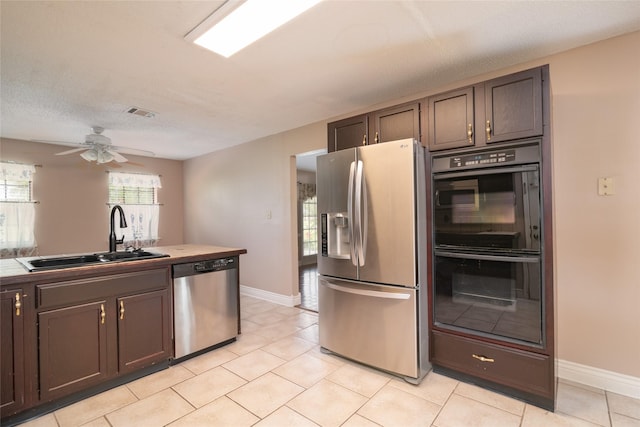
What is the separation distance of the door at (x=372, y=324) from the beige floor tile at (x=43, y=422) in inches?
74.1

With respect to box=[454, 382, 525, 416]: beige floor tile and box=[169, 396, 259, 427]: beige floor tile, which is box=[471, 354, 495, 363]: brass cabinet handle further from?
box=[169, 396, 259, 427]: beige floor tile

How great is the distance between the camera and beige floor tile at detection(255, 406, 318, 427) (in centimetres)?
180

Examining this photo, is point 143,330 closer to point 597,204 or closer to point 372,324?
point 372,324

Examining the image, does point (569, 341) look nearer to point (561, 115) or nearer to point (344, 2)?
point (561, 115)

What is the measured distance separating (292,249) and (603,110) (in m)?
3.36

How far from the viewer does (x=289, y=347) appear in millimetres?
2891

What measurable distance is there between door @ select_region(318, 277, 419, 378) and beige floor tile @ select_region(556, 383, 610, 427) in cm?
92

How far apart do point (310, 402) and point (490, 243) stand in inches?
65.3

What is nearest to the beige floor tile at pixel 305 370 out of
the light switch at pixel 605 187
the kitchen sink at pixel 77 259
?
the kitchen sink at pixel 77 259

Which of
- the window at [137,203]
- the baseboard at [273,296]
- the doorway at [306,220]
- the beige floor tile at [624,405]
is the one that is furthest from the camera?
the doorway at [306,220]

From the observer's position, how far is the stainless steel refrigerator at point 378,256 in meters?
2.20

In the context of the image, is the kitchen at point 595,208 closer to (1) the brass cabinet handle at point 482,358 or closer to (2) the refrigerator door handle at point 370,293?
(1) the brass cabinet handle at point 482,358

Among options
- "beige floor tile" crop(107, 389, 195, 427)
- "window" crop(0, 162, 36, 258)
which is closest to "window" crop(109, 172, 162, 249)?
"window" crop(0, 162, 36, 258)

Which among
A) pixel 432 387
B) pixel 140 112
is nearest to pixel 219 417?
pixel 432 387
